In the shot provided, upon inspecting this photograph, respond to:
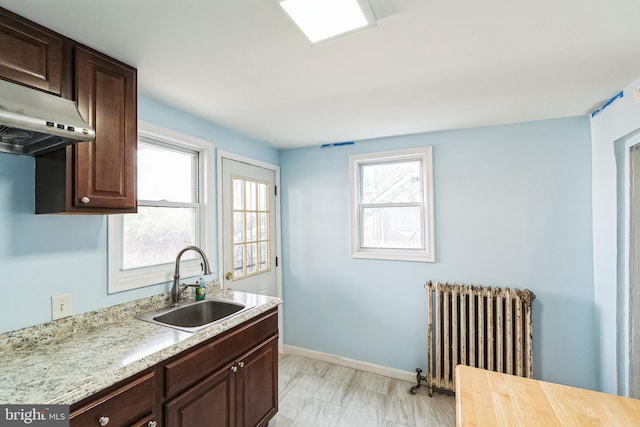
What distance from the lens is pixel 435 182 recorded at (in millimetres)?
2607

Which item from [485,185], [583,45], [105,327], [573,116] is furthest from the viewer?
[485,185]

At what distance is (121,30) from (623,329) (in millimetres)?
3304

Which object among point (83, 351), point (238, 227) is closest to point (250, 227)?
point (238, 227)

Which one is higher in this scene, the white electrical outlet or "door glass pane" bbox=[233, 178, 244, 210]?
"door glass pane" bbox=[233, 178, 244, 210]

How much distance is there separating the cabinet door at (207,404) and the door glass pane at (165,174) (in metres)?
1.22

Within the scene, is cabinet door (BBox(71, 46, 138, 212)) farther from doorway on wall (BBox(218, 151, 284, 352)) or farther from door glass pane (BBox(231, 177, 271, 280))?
door glass pane (BBox(231, 177, 271, 280))

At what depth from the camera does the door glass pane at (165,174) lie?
6.28 feet

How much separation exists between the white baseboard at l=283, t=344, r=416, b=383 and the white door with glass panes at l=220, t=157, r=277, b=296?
27.0 inches

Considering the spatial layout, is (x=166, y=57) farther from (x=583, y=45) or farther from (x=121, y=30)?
(x=583, y=45)

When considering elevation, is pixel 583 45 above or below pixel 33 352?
above

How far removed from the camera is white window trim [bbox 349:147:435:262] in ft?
8.52

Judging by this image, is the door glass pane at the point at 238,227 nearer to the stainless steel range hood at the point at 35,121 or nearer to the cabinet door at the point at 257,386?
the cabinet door at the point at 257,386

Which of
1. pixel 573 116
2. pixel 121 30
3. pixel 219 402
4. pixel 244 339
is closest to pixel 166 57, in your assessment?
pixel 121 30

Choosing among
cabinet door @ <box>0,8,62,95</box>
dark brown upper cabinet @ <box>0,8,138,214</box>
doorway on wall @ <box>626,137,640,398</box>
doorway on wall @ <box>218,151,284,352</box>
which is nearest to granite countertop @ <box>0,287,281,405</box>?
dark brown upper cabinet @ <box>0,8,138,214</box>
